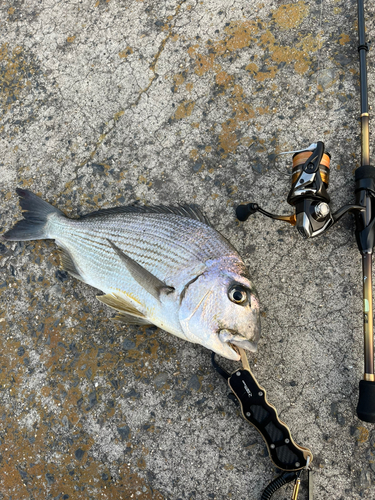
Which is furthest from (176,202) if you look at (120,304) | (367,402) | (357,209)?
(367,402)

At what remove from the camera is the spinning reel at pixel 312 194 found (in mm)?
2006

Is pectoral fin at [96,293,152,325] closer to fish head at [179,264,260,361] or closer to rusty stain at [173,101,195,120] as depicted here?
fish head at [179,264,260,361]

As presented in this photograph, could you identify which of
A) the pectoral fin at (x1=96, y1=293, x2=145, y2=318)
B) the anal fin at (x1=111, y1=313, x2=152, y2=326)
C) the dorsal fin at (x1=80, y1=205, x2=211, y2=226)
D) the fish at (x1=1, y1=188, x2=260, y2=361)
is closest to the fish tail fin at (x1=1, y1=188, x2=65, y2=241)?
the fish at (x1=1, y1=188, x2=260, y2=361)

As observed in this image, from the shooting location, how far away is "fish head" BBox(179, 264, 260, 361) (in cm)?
184

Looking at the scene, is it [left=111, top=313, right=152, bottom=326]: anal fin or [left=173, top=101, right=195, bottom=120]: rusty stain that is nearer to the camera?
[left=111, top=313, right=152, bottom=326]: anal fin

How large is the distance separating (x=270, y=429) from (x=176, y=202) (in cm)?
173

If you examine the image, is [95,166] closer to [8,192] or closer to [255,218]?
[8,192]

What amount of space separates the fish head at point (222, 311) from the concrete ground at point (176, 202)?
53cm

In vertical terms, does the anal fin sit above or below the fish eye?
below

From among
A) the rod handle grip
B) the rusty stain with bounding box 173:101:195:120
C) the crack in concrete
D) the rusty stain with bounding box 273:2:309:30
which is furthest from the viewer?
the crack in concrete

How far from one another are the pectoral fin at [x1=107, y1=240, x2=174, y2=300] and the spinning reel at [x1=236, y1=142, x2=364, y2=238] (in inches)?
36.7

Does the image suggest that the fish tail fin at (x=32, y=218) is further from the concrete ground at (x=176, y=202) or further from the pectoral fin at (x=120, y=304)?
the pectoral fin at (x=120, y=304)

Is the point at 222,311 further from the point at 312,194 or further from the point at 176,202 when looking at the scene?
the point at 176,202

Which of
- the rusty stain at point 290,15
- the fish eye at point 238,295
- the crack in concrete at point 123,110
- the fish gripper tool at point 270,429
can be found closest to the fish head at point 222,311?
the fish eye at point 238,295
